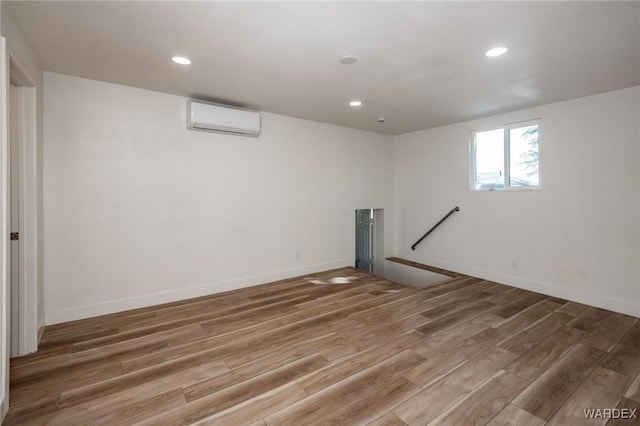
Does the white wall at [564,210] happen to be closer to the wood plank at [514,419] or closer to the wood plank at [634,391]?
the wood plank at [634,391]

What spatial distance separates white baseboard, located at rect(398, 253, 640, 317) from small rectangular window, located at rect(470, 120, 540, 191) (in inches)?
51.8

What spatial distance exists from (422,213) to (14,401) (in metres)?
5.46

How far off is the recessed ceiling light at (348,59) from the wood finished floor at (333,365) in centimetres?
250

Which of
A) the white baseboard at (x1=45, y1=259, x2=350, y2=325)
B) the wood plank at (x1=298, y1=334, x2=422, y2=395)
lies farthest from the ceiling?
the wood plank at (x1=298, y1=334, x2=422, y2=395)

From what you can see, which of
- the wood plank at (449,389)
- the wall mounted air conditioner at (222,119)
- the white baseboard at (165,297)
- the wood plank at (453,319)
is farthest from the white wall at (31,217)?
the wood plank at (453,319)

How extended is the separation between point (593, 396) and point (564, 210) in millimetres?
2525

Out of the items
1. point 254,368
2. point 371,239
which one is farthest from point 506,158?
point 254,368

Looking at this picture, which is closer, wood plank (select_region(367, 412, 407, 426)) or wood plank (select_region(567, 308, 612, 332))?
wood plank (select_region(367, 412, 407, 426))

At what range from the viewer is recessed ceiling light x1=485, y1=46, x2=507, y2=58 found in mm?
2345

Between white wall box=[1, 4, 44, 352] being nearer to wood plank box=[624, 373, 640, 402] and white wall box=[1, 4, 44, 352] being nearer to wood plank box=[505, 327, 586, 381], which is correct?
wood plank box=[505, 327, 586, 381]

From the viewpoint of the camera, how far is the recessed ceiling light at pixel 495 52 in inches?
92.3

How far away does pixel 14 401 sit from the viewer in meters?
1.85

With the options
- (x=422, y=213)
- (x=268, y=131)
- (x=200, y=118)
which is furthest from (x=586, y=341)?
(x=200, y=118)

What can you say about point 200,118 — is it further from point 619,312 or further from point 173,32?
point 619,312
